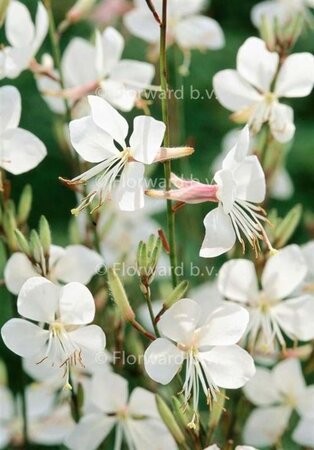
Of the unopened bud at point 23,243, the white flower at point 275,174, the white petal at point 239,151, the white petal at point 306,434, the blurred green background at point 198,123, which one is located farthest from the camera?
the blurred green background at point 198,123

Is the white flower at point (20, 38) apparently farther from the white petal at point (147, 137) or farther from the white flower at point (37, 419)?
the white flower at point (37, 419)

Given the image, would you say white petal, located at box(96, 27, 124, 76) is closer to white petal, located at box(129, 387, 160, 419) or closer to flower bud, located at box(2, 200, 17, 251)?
flower bud, located at box(2, 200, 17, 251)

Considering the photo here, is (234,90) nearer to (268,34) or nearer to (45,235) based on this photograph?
(268,34)

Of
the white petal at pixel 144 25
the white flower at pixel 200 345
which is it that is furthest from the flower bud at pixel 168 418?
the white petal at pixel 144 25

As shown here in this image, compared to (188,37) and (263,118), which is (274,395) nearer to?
(263,118)

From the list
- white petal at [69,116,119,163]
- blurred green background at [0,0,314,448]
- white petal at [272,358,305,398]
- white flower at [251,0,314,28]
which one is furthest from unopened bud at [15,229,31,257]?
blurred green background at [0,0,314,448]

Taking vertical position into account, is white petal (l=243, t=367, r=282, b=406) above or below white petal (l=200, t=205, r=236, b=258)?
below
